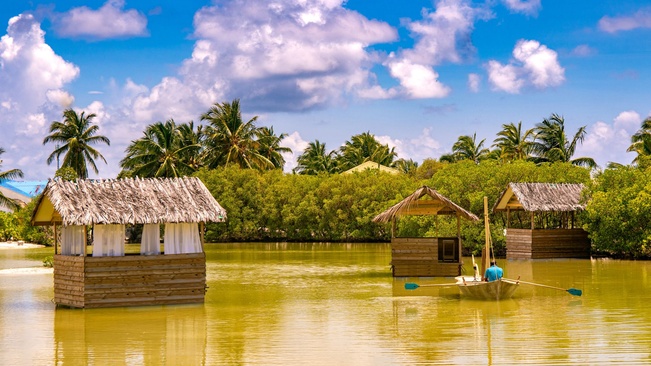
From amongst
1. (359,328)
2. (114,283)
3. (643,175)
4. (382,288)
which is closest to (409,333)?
(359,328)

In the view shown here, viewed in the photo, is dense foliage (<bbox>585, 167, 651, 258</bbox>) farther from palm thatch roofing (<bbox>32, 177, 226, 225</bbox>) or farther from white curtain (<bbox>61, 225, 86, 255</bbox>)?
white curtain (<bbox>61, 225, 86, 255</bbox>)

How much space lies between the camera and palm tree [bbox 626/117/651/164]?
1844 inches

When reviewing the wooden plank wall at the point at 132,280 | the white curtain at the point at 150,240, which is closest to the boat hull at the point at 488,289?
the wooden plank wall at the point at 132,280

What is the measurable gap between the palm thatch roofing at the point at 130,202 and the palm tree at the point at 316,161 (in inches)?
2106

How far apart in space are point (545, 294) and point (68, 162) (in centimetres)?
4052

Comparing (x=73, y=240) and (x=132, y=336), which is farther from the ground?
(x=73, y=240)

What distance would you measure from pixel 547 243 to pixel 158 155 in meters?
31.2

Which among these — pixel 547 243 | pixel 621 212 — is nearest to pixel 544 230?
pixel 547 243

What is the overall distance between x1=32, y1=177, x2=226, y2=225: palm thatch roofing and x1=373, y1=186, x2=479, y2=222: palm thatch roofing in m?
8.30

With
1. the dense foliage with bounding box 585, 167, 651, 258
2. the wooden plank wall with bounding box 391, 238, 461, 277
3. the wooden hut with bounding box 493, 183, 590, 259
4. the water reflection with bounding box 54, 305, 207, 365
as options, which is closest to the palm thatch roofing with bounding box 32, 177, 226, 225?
the water reflection with bounding box 54, 305, 207, 365

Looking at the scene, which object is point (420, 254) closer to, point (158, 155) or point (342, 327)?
point (342, 327)

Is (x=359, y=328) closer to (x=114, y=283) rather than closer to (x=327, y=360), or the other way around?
(x=327, y=360)

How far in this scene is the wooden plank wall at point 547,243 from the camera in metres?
35.5

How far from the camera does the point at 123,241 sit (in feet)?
64.0
